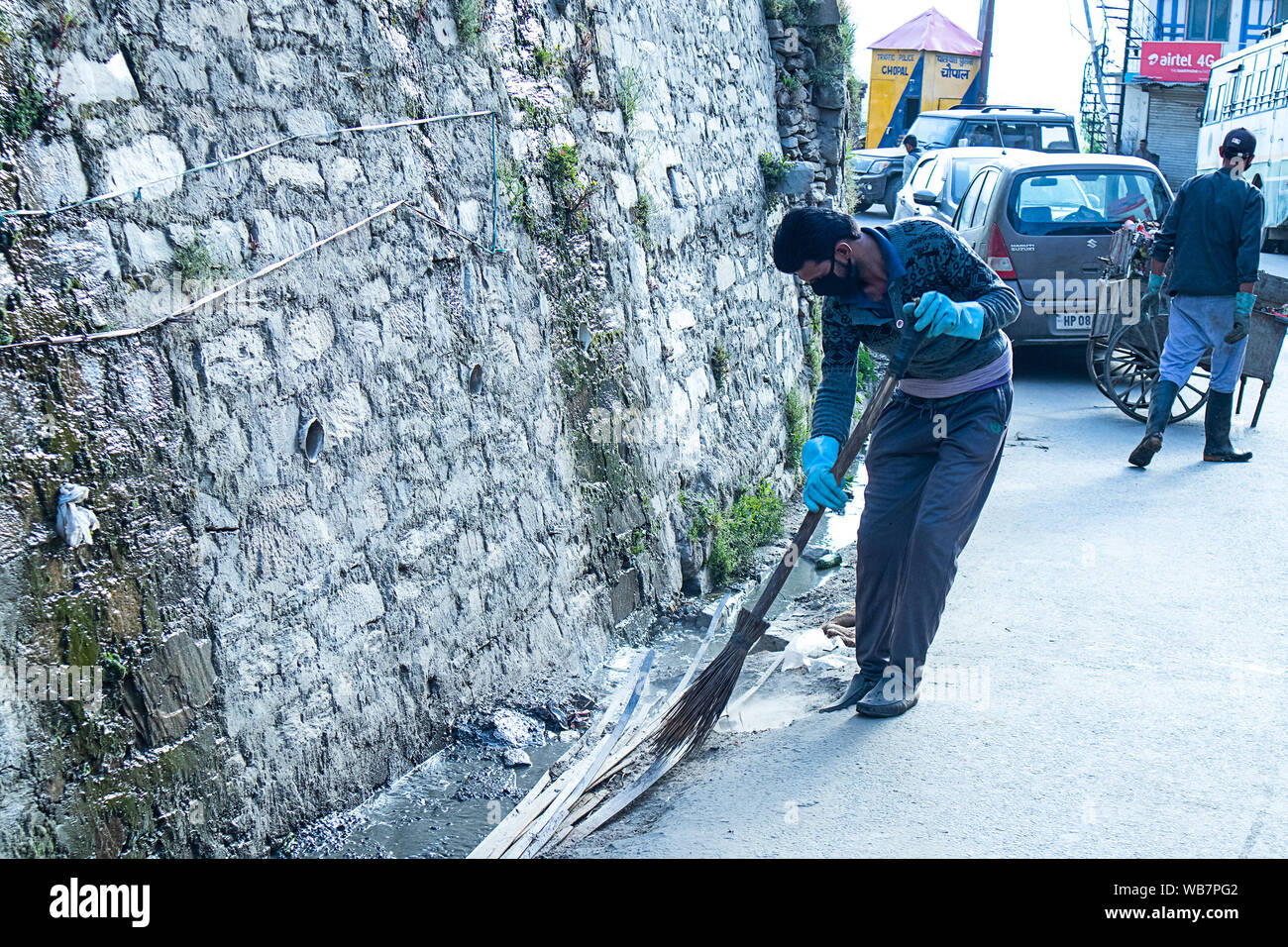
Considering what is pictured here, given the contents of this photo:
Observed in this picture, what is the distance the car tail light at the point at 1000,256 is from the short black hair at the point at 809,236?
6334mm

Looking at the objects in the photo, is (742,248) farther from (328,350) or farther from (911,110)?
(911,110)

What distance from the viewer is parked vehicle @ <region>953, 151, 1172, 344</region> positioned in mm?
9602

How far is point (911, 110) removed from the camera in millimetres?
31875

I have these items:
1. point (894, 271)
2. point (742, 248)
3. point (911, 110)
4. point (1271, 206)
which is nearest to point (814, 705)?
point (894, 271)

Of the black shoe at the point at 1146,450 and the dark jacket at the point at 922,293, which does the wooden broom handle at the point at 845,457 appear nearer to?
the dark jacket at the point at 922,293

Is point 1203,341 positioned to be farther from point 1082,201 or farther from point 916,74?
point 916,74

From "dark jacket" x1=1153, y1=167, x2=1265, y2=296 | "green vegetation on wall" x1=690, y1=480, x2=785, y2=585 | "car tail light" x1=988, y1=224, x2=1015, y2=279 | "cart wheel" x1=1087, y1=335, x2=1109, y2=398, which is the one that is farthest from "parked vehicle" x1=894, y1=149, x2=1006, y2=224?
"green vegetation on wall" x1=690, y1=480, x2=785, y2=585

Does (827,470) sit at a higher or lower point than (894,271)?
lower

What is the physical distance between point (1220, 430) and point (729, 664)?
4944 millimetres

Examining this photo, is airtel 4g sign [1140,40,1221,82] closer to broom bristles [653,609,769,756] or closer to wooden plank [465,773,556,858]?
broom bristles [653,609,769,756]

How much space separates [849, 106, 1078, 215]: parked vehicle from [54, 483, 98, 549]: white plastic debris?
16881 mm

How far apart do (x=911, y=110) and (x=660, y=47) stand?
91.9ft

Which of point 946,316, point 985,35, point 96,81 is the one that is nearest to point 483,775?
point 946,316

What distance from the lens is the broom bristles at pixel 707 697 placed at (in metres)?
3.91
